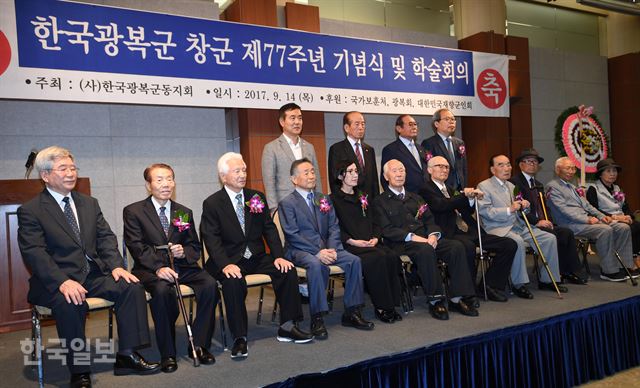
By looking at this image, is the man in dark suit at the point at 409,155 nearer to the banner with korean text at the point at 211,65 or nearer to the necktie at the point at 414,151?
the necktie at the point at 414,151

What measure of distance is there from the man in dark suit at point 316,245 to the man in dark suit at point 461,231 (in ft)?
3.08

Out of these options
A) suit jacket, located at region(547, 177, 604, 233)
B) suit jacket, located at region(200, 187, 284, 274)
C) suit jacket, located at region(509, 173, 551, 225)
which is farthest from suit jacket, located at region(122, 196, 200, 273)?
suit jacket, located at region(547, 177, 604, 233)

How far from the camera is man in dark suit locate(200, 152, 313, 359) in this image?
3223 millimetres

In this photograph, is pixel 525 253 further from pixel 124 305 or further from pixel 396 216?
pixel 124 305

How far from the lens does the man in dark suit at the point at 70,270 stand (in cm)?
261

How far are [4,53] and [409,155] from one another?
319 cm

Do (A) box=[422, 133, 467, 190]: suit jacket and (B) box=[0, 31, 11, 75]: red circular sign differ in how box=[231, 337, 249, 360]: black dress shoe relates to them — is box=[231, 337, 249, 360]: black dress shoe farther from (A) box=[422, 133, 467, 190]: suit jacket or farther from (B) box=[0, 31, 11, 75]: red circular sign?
(B) box=[0, 31, 11, 75]: red circular sign

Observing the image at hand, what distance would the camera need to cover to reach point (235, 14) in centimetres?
517

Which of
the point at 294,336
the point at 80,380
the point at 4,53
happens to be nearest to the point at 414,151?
the point at 294,336

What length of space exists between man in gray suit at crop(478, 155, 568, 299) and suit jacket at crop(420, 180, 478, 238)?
0.14 metres

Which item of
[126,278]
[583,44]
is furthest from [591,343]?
[583,44]

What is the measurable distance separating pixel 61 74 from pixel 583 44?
805cm

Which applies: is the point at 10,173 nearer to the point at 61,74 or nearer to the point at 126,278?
the point at 61,74

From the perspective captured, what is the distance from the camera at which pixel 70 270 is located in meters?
2.79
